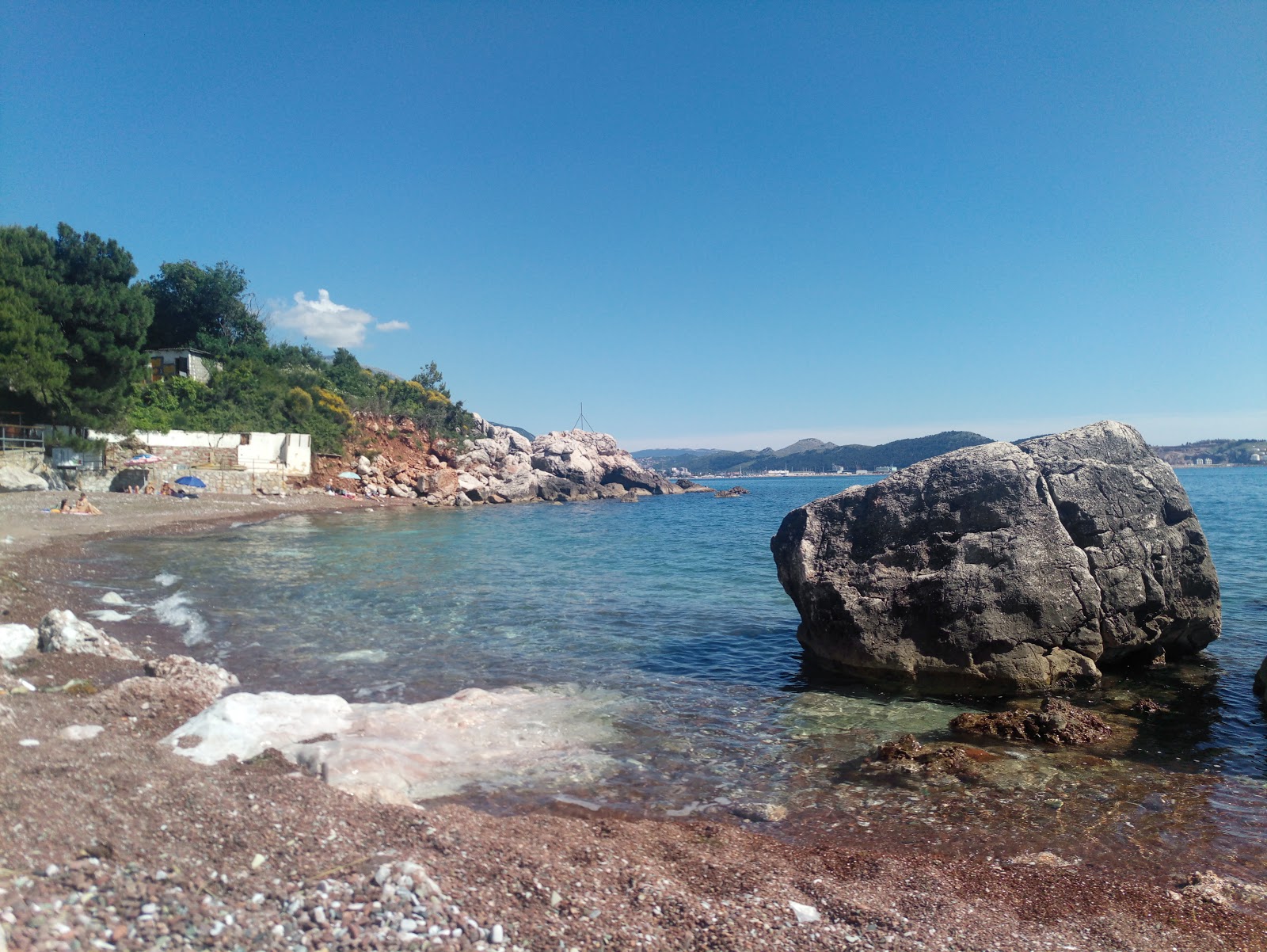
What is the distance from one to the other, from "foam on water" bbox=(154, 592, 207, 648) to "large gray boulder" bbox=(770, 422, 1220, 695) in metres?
12.0

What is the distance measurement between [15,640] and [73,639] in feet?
2.24

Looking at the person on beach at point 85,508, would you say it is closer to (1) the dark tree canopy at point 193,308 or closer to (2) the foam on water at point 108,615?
(2) the foam on water at point 108,615

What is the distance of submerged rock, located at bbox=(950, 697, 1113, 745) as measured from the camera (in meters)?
9.30

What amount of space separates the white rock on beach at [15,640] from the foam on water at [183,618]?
2.78 m

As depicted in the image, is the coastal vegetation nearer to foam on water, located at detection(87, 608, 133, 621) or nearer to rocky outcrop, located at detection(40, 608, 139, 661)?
foam on water, located at detection(87, 608, 133, 621)

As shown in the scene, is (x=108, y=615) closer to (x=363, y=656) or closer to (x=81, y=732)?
(x=363, y=656)

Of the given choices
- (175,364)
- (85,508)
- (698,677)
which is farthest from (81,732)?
(175,364)

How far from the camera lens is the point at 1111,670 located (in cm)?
1260

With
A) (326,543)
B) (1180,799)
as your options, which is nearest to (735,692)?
(1180,799)

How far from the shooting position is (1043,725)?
9438mm

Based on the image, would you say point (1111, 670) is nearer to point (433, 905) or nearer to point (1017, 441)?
point (1017, 441)

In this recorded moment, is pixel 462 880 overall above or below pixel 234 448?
below

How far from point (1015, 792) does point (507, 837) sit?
18.5 feet

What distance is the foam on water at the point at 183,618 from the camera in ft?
45.7
